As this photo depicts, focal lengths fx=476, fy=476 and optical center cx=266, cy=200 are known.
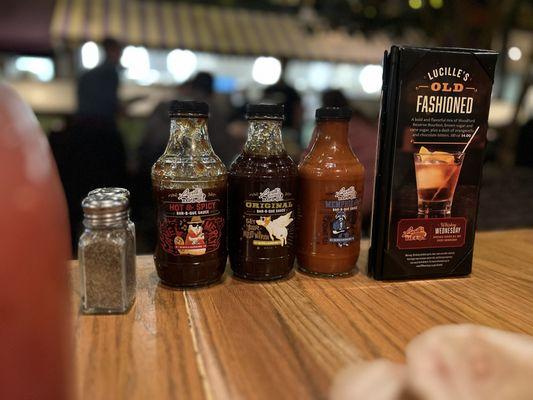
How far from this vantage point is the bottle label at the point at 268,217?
0.85m

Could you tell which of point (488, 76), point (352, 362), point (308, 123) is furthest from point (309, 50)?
point (352, 362)

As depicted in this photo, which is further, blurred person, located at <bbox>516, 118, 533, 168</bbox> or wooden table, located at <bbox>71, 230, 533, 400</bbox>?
blurred person, located at <bbox>516, 118, 533, 168</bbox>

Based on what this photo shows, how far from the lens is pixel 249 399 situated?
0.54 m

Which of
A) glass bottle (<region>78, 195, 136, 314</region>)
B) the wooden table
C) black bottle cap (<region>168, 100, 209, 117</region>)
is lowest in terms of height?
the wooden table

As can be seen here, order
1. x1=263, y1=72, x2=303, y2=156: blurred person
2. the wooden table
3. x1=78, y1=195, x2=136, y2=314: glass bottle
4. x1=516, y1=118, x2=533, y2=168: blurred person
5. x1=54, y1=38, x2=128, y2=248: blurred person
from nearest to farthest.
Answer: the wooden table, x1=78, y1=195, x2=136, y2=314: glass bottle, x1=54, y1=38, x2=128, y2=248: blurred person, x1=263, y1=72, x2=303, y2=156: blurred person, x1=516, y1=118, x2=533, y2=168: blurred person

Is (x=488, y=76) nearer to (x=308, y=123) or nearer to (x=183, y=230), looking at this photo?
(x=183, y=230)

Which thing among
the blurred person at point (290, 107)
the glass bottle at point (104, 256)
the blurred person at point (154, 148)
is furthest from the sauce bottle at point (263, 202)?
the blurred person at point (290, 107)

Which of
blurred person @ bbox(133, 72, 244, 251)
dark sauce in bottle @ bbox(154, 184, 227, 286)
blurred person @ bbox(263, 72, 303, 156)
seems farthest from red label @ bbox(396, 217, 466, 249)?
blurred person @ bbox(263, 72, 303, 156)

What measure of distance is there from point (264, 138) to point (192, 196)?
0.19 metres

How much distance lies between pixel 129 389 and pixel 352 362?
0.28m

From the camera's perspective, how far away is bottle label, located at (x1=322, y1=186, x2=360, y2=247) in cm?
88

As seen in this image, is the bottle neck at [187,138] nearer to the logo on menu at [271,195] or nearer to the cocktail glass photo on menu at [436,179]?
the logo on menu at [271,195]

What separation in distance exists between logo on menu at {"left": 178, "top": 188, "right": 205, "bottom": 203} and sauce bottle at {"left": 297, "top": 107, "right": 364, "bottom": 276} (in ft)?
0.70

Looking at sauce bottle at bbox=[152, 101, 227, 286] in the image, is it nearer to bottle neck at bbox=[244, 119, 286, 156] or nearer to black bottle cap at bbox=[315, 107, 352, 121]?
bottle neck at bbox=[244, 119, 286, 156]
